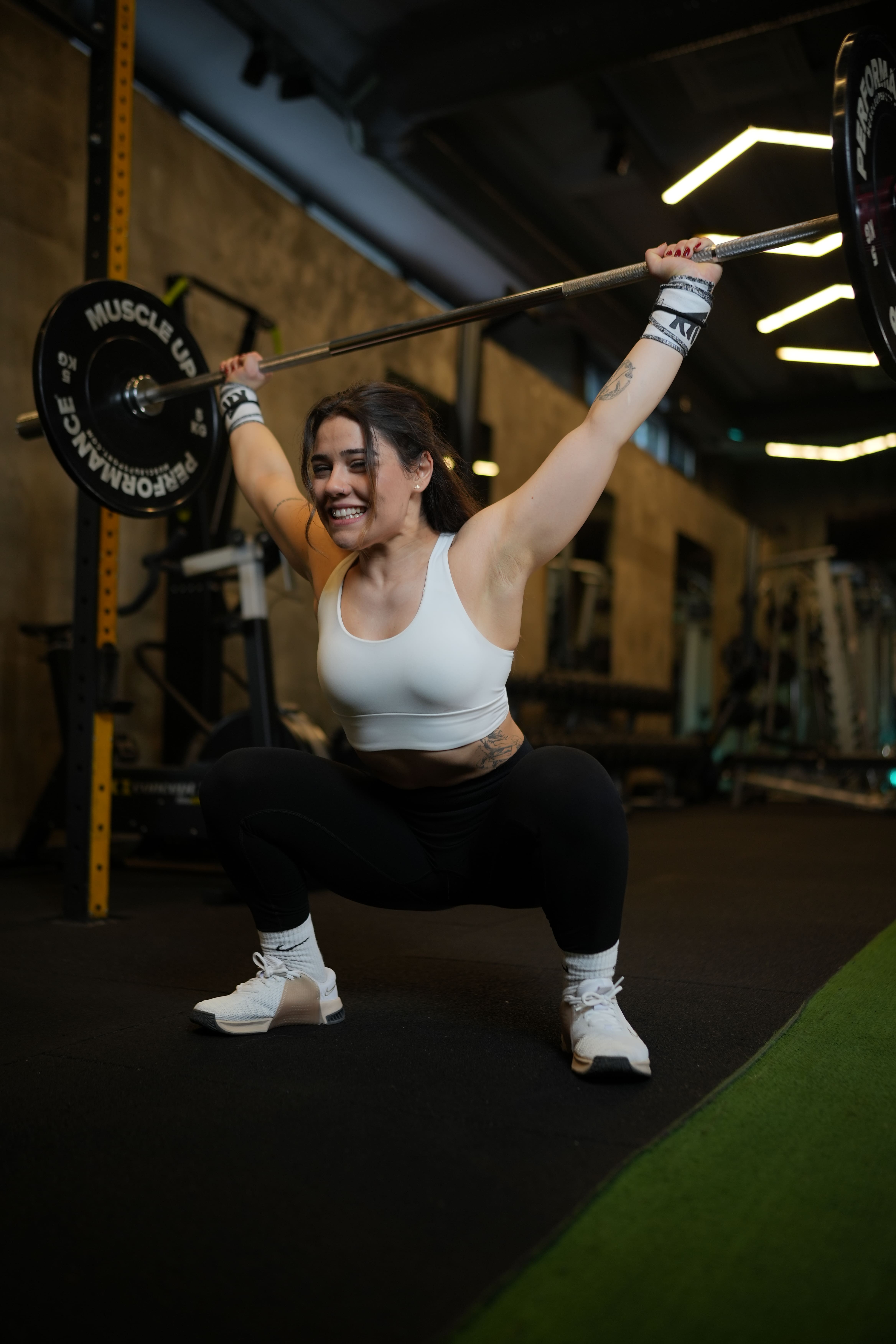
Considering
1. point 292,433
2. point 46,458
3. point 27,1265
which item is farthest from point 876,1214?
point 292,433

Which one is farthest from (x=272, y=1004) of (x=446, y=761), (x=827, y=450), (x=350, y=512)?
(x=827, y=450)

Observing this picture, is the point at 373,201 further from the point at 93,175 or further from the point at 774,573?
the point at 774,573

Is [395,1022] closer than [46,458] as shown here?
Yes

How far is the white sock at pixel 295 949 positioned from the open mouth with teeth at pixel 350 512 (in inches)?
24.7

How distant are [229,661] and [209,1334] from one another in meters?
3.94

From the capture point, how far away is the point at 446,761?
1.50 m

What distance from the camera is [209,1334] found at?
0.77 metres

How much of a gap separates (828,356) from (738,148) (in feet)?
11.2

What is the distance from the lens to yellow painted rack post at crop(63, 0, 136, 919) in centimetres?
253

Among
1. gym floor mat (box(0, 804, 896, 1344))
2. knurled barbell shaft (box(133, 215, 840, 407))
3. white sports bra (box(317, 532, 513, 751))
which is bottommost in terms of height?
gym floor mat (box(0, 804, 896, 1344))

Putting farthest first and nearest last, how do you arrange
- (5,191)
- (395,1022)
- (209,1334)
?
(5,191) < (395,1022) < (209,1334)

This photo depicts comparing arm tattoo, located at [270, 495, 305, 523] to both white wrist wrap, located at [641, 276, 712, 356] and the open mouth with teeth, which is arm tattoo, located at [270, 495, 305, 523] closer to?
the open mouth with teeth

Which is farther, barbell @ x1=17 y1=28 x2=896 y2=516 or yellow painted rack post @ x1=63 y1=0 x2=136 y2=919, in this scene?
yellow painted rack post @ x1=63 y1=0 x2=136 y2=919

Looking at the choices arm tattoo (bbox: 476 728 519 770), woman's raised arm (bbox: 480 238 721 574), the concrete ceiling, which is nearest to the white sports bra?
arm tattoo (bbox: 476 728 519 770)
